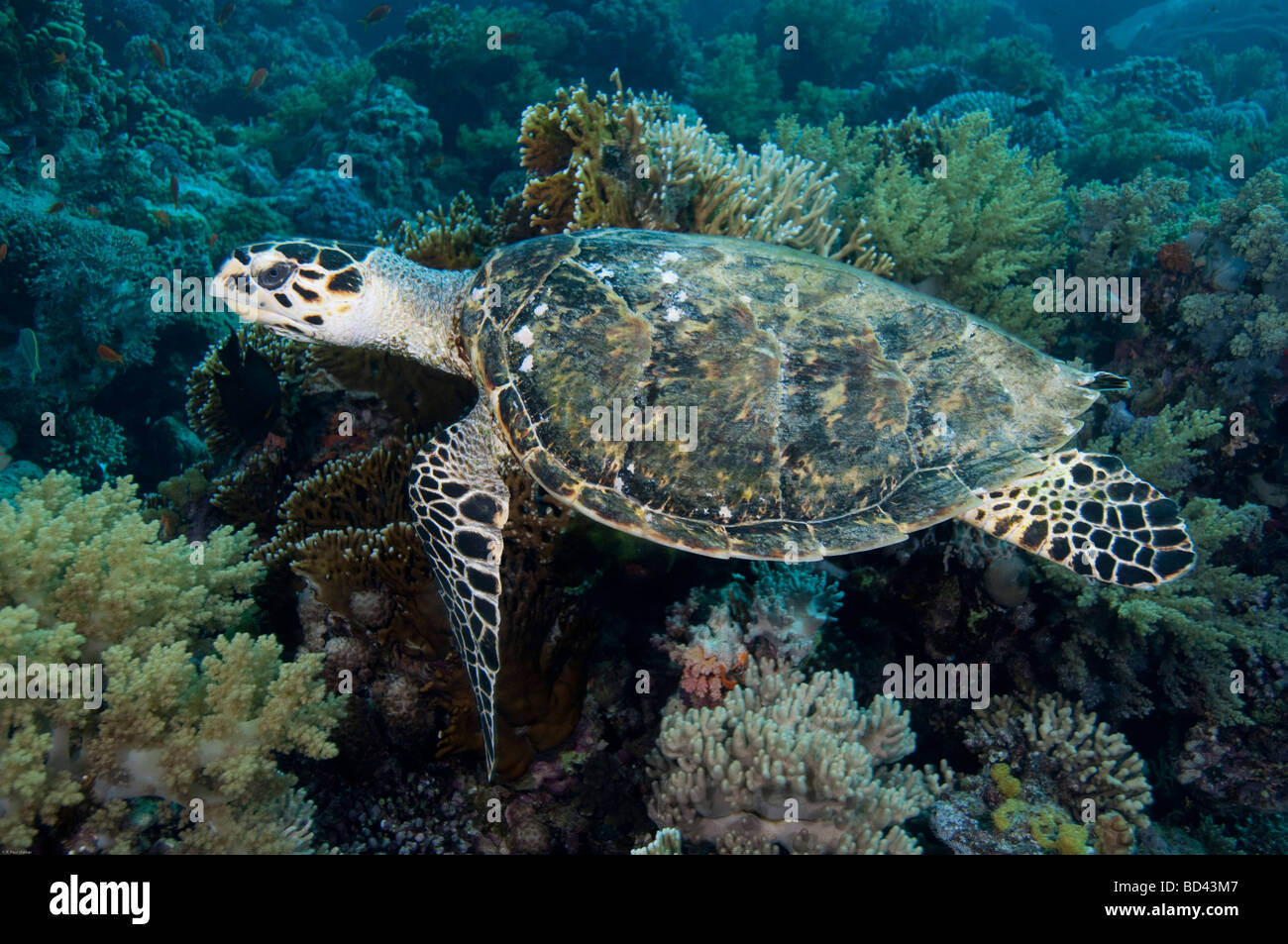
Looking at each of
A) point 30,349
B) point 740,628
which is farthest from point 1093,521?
point 30,349

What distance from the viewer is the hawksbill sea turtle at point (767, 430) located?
2.53 metres

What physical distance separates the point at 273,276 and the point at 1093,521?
4099 millimetres

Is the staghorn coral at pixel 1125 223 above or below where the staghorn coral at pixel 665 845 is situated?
above

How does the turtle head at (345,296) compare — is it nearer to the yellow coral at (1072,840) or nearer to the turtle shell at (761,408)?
the turtle shell at (761,408)

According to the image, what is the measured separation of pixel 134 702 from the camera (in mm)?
2125

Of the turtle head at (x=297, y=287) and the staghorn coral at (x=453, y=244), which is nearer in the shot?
the turtle head at (x=297, y=287)

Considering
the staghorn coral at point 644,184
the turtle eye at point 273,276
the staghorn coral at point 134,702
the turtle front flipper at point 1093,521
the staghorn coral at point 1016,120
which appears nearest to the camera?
the staghorn coral at point 134,702

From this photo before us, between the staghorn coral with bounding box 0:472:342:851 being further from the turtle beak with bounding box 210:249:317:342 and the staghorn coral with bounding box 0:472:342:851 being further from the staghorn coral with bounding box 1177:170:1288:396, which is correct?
the staghorn coral with bounding box 1177:170:1288:396

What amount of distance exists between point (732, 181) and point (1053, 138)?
11192 mm

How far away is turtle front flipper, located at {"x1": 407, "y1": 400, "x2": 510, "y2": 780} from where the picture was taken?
8.33 feet

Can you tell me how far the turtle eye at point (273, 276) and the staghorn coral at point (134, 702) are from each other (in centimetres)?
128

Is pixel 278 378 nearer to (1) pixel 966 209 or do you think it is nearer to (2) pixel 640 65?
(1) pixel 966 209

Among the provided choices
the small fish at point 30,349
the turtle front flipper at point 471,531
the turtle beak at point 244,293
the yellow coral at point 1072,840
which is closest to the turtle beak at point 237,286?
the turtle beak at point 244,293

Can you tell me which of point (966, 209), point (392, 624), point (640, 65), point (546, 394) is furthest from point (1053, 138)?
point (392, 624)
